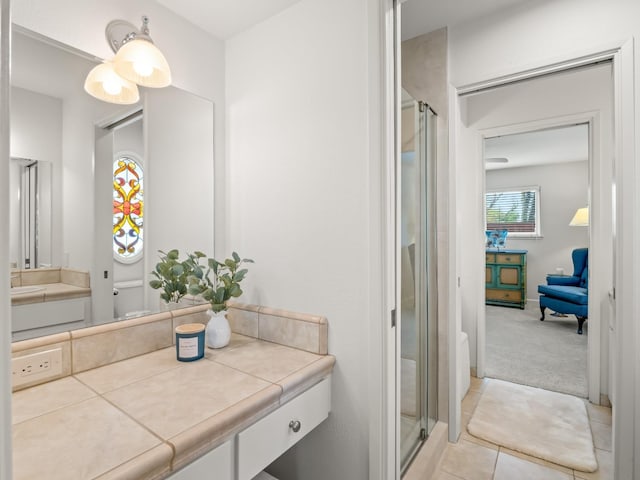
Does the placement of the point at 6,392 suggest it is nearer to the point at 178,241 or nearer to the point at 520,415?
the point at 178,241

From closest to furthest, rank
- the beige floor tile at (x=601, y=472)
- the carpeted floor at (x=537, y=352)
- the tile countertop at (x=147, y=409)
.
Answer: the tile countertop at (x=147, y=409) < the beige floor tile at (x=601, y=472) < the carpeted floor at (x=537, y=352)

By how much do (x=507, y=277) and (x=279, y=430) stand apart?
5600 mm

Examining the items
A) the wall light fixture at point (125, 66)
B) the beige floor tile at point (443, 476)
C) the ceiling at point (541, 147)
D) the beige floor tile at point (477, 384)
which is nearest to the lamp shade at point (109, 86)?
the wall light fixture at point (125, 66)

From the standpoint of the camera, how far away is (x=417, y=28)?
6.75 ft

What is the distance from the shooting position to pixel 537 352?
3.50 m

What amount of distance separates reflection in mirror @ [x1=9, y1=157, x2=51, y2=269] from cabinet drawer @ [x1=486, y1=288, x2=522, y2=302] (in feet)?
20.0

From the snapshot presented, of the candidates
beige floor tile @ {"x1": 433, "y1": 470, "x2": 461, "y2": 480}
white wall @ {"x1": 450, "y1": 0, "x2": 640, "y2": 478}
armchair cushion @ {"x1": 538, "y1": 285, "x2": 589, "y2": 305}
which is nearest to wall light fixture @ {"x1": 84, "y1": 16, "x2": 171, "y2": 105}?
white wall @ {"x1": 450, "y1": 0, "x2": 640, "y2": 478}

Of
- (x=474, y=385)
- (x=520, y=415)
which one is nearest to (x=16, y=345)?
(x=520, y=415)

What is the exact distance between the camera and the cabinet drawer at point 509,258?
18.1 feet

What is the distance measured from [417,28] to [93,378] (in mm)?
2413

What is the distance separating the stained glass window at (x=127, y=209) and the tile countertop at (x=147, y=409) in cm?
44

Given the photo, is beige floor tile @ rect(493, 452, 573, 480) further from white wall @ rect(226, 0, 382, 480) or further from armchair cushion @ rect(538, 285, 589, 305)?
armchair cushion @ rect(538, 285, 589, 305)

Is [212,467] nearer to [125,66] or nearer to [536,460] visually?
[125,66]

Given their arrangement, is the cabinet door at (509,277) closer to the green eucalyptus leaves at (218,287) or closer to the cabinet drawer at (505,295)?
the cabinet drawer at (505,295)
